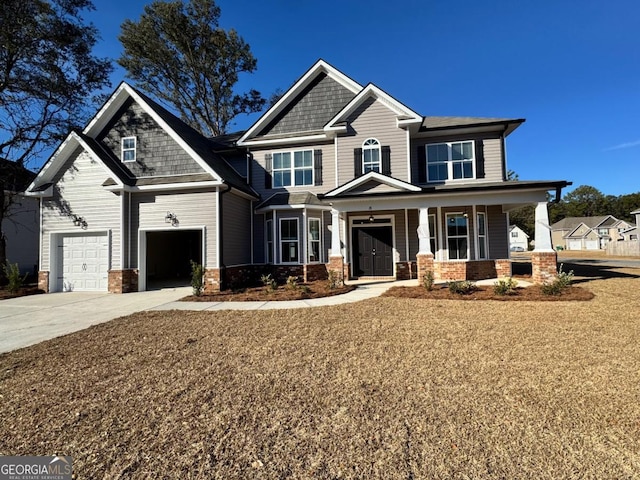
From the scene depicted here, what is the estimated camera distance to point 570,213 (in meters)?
80.2

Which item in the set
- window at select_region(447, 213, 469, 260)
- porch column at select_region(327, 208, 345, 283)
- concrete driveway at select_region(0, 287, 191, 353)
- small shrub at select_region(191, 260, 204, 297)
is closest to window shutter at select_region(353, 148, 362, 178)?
porch column at select_region(327, 208, 345, 283)

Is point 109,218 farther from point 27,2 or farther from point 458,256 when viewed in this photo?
point 458,256

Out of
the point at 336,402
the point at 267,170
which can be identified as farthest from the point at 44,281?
the point at 336,402

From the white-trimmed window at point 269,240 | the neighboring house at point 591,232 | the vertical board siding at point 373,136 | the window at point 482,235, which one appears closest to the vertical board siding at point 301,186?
the vertical board siding at point 373,136

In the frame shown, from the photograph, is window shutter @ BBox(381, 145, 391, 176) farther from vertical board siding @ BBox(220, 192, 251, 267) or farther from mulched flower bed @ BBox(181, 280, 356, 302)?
vertical board siding @ BBox(220, 192, 251, 267)

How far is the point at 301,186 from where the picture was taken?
1473cm

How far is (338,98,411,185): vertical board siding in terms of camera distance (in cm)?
1338

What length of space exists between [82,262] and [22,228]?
9.89 metres

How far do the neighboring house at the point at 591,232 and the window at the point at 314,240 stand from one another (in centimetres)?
5562

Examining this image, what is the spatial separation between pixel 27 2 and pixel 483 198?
20532 mm

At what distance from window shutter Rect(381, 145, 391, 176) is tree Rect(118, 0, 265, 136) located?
55.8ft

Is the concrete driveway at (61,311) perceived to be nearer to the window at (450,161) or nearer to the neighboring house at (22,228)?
the neighboring house at (22,228)

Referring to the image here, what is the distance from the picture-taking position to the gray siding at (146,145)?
12.6 metres

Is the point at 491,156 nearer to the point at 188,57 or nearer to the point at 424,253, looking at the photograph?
the point at 424,253
